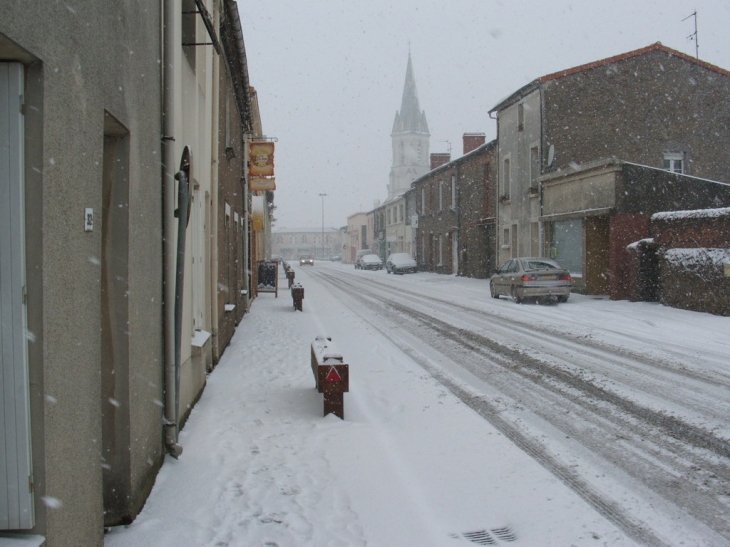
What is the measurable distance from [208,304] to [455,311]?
9571 mm

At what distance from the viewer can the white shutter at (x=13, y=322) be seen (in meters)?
2.42

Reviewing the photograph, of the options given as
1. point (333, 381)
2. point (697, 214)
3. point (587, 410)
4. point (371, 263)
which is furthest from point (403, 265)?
point (333, 381)

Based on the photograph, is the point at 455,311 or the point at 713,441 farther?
the point at 455,311

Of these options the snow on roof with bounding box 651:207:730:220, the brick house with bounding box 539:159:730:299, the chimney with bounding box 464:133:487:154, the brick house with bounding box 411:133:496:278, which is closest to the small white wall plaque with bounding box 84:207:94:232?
the snow on roof with bounding box 651:207:730:220

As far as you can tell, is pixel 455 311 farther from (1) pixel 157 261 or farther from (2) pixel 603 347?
(1) pixel 157 261

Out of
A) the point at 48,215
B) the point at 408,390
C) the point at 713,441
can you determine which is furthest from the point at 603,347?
the point at 48,215

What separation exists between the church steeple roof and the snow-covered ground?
337ft

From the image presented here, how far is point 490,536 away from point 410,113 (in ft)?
363

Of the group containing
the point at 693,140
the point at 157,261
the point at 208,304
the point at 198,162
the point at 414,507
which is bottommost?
the point at 414,507

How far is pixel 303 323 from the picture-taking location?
14086 millimetres

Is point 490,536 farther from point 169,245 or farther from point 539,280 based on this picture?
point 539,280

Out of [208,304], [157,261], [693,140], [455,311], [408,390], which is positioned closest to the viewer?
[157,261]

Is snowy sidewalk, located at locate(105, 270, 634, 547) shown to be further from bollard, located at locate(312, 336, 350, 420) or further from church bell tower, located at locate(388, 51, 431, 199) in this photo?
church bell tower, located at locate(388, 51, 431, 199)

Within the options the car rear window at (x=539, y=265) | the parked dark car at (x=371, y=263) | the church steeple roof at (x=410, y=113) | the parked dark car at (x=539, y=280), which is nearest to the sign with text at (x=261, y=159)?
the parked dark car at (x=539, y=280)
